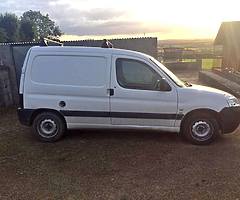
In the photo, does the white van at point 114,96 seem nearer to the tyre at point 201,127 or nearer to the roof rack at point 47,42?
the tyre at point 201,127

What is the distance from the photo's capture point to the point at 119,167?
5.61m

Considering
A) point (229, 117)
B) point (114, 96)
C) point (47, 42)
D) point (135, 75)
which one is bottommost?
point (229, 117)

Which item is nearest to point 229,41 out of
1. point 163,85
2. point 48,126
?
point 163,85

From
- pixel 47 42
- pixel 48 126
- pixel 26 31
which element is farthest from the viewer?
pixel 26 31

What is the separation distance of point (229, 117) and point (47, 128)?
374 centimetres

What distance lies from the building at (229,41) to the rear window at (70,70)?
2192 centimetres

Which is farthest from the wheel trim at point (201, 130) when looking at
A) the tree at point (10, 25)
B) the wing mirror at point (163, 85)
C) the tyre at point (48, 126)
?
the tree at point (10, 25)

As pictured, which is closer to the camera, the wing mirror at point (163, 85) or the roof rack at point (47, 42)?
the wing mirror at point (163, 85)

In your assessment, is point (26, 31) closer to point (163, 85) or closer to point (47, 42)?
point (47, 42)

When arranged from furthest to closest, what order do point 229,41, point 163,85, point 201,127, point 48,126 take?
point 229,41 → point 48,126 → point 201,127 → point 163,85

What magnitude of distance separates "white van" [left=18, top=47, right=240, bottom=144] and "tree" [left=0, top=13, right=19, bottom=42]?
39.0 m

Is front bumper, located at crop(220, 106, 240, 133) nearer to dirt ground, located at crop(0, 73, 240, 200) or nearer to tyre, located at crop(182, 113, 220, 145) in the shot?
tyre, located at crop(182, 113, 220, 145)

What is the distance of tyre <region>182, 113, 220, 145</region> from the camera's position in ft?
22.0

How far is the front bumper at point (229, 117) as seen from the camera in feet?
21.9
